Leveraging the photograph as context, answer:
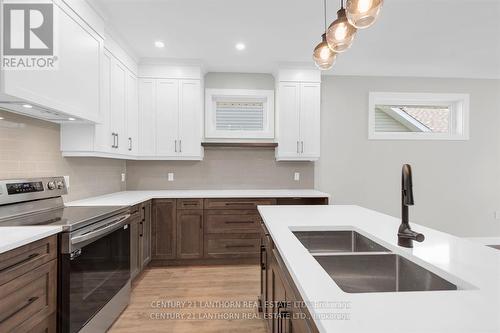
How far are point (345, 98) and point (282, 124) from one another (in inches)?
46.8

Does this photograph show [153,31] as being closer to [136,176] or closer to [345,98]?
[136,176]

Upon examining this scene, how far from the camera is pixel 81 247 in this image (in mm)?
1592

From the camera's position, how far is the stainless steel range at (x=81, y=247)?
151cm

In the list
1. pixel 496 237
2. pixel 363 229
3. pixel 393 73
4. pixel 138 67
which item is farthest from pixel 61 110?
pixel 496 237

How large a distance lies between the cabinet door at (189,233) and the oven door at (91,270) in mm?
1010

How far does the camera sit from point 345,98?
395 centimetres

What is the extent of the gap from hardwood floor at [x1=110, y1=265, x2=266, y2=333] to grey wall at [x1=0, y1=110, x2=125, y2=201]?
1218mm

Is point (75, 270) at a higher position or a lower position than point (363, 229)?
lower

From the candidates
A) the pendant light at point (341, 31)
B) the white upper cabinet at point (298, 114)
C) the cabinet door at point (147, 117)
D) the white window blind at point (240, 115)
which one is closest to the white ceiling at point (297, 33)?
the white upper cabinet at point (298, 114)

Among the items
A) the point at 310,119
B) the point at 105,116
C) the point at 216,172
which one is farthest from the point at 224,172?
the point at 105,116

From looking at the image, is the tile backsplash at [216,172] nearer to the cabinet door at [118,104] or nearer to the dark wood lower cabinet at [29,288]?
the cabinet door at [118,104]

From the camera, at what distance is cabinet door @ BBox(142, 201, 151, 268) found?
9.55ft

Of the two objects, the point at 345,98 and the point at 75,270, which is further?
the point at 345,98

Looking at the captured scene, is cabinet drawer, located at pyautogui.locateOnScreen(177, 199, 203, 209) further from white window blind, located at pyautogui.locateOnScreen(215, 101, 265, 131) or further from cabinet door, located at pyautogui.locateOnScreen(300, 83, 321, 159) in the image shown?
cabinet door, located at pyautogui.locateOnScreen(300, 83, 321, 159)
